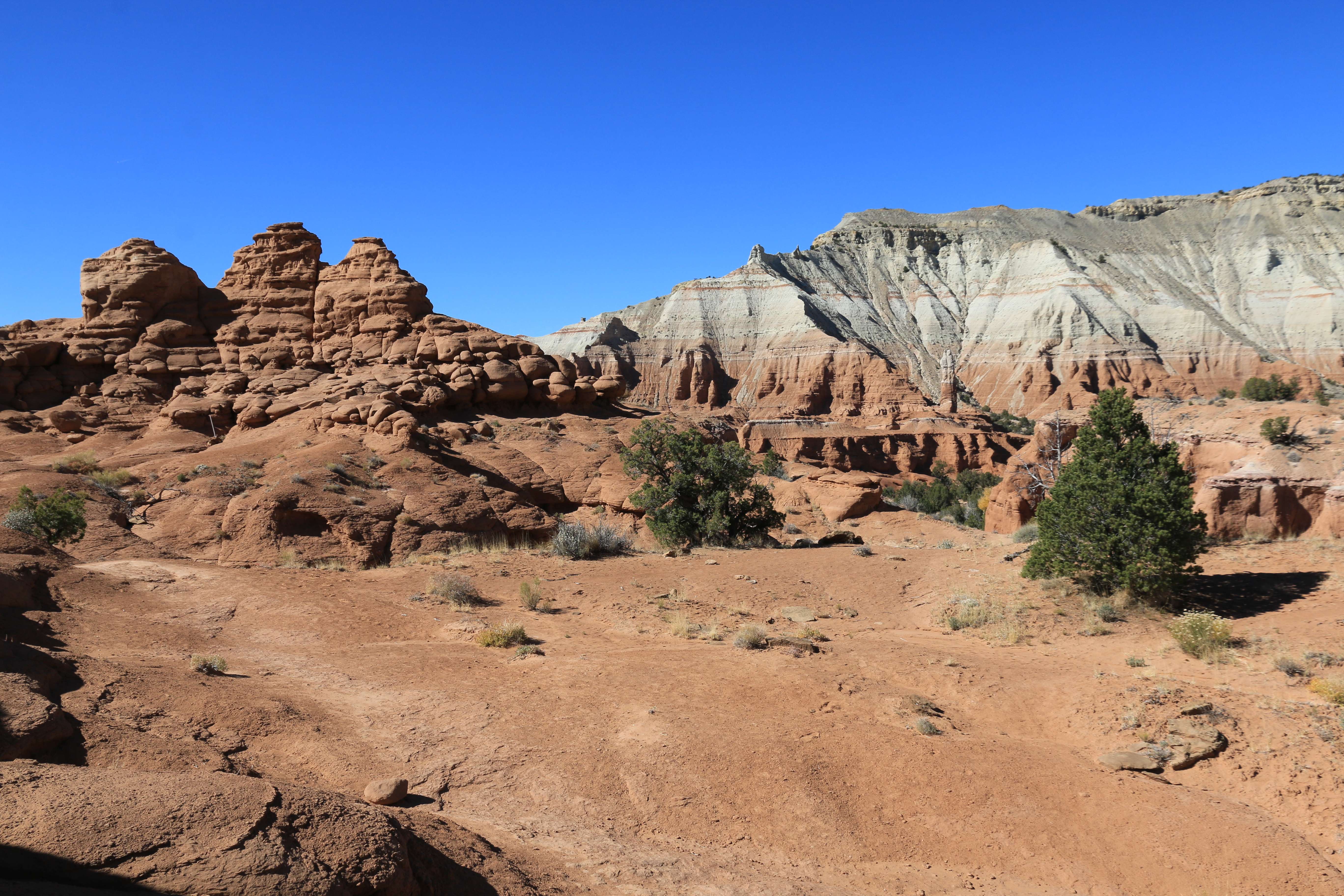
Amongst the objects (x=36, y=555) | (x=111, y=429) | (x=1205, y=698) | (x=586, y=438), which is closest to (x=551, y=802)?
(x=1205, y=698)

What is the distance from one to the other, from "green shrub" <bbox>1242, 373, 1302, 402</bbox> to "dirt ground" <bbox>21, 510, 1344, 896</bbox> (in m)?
13.0

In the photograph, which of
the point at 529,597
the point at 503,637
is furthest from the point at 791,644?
the point at 529,597

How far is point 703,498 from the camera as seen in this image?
72.2 ft

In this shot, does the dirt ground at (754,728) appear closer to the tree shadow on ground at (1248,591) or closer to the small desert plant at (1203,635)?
the tree shadow on ground at (1248,591)

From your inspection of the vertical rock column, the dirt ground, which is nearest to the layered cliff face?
the vertical rock column

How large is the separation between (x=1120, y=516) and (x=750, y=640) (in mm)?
7086

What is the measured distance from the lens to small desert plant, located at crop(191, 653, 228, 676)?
29.0 feet

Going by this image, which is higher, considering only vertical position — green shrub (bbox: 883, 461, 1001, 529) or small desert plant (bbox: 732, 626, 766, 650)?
small desert plant (bbox: 732, 626, 766, 650)

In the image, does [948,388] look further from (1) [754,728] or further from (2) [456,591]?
(1) [754,728]

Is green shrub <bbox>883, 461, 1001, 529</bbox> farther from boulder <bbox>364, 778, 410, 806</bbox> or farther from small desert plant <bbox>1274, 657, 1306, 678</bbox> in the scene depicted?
boulder <bbox>364, 778, 410, 806</bbox>

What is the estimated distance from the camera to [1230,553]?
52.3 feet

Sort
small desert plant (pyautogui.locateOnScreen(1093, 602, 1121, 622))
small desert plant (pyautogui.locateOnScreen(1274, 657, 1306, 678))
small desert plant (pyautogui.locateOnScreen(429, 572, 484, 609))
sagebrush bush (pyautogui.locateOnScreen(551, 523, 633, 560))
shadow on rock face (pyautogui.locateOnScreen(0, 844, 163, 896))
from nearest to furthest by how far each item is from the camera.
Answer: shadow on rock face (pyautogui.locateOnScreen(0, 844, 163, 896)) < small desert plant (pyautogui.locateOnScreen(1274, 657, 1306, 678)) < small desert plant (pyautogui.locateOnScreen(1093, 602, 1121, 622)) < small desert plant (pyautogui.locateOnScreen(429, 572, 484, 609)) < sagebrush bush (pyautogui.locateOnScreen(551, 523, 633, 560))

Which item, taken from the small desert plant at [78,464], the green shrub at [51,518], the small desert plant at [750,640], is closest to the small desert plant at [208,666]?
the small desert plant at [750,640]

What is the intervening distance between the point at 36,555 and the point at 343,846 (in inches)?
462
